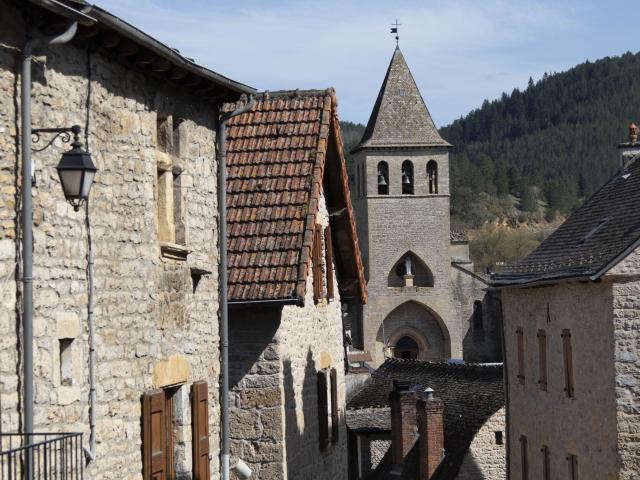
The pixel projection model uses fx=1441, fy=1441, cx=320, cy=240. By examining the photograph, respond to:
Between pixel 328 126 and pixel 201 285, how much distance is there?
4.22 metres

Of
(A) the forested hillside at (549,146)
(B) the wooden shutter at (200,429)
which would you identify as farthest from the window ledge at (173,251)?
(A) the forested hillside at (549,146)

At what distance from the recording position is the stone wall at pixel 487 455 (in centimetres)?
2878

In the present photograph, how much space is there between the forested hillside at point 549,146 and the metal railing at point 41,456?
137 meters

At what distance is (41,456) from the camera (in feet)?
29.4

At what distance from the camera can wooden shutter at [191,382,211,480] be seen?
485 inches

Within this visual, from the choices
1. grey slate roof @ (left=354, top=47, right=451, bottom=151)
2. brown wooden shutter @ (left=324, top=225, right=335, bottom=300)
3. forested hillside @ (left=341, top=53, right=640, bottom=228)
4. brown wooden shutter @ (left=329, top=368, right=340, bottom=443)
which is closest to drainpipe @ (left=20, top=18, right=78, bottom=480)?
brown wooden shutter @ (left=324, top=225, right=335, bottom=300)

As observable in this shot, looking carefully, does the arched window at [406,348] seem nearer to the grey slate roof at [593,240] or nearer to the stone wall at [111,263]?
the grey slate roof at [593,240]

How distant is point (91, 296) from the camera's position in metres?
9.97

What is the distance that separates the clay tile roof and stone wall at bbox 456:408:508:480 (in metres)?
12.8

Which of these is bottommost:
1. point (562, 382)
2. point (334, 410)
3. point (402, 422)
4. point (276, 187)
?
point (402, 422)

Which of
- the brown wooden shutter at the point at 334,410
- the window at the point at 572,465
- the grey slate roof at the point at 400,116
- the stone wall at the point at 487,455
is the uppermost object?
the grey slate roof at the point at 400,116

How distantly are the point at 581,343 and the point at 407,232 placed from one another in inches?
2167

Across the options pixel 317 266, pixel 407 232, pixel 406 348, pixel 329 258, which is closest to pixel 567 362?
pixel 329 258

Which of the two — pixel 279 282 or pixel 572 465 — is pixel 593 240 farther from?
pixel 279 282
